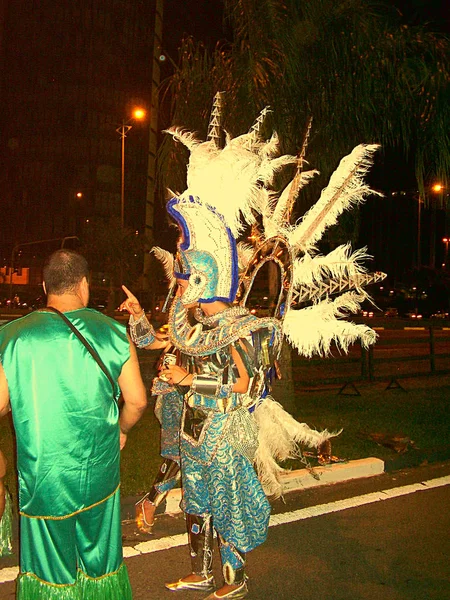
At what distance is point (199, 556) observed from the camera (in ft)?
12.5

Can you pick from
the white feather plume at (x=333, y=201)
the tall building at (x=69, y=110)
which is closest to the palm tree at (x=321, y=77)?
the white feather plume at (x=333, y=201)

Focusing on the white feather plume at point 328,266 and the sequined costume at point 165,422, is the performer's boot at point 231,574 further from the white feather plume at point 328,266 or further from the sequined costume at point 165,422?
the white feather plume at point 328,266

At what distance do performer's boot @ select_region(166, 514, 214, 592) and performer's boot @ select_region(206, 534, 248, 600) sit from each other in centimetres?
13

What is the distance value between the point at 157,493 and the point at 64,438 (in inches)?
78.9

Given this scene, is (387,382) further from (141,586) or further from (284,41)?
(141,586)

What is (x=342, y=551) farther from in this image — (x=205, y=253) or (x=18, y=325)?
(x=18, y=325)

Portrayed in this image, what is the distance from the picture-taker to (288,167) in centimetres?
775

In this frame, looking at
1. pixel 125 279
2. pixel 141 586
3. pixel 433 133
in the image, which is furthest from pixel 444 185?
pixel 125 279

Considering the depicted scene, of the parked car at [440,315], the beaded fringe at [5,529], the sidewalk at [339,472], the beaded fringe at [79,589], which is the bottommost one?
the sidewalk at [339,472]

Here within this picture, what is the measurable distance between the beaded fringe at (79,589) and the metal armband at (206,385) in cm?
98

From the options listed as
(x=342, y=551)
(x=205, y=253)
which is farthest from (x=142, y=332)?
(x=342, y=551)

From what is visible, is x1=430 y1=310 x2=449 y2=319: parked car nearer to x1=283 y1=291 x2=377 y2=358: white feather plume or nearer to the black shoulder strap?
x1=283 y1=291 x2=377 y2=358: white feather plume

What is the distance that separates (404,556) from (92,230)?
3153cm

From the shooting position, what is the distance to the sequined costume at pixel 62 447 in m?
2.66
